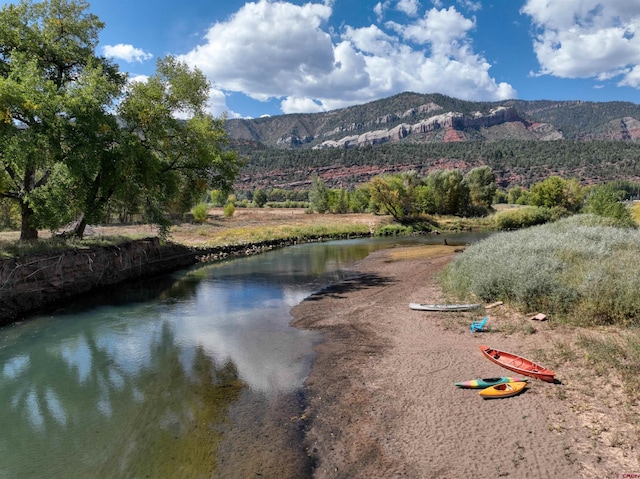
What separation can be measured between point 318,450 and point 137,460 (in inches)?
130

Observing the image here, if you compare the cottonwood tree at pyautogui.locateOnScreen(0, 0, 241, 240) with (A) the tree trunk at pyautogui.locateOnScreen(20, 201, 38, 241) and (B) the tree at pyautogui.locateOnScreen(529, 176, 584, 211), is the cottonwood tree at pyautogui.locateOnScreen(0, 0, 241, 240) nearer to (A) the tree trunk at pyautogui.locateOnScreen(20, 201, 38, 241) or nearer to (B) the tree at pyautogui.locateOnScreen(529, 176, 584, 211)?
(A) the tree trunk at pyautogui.locateOnScreen(20, 201, 38, 241)

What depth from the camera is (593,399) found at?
293 inches

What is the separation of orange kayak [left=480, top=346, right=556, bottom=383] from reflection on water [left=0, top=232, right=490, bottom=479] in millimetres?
4825

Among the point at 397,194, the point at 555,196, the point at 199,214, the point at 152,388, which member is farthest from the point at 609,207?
the point at 199,214

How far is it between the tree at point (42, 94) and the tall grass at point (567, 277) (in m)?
18.7

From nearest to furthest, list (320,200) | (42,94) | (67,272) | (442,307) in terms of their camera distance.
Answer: (442,307) < (42,94) < (67,272) < (320,200)

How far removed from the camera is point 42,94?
1683 centimetres

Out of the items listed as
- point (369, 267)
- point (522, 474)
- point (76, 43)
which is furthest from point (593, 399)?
point (76, 43)

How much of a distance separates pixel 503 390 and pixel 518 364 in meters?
1.36

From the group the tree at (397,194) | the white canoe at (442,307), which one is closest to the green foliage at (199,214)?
the tree at (397,194)

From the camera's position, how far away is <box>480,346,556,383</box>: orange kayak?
8.38 meters

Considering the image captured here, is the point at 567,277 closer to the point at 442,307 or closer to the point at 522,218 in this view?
the point at 442,307

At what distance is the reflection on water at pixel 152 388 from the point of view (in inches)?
281

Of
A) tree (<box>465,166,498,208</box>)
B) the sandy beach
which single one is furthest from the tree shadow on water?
tree (<box>465,166,498,208</box>)
